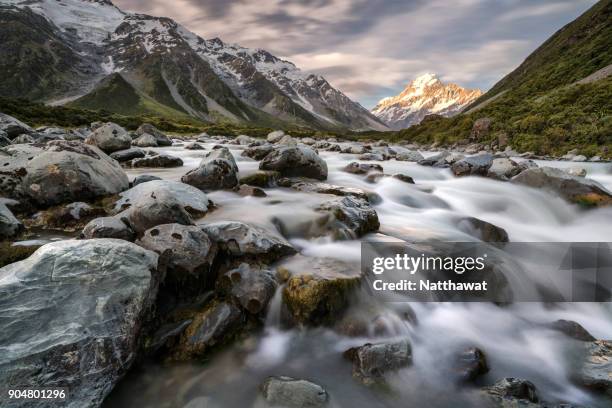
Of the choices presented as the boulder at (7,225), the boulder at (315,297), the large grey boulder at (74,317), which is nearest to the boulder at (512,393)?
the boulder at (315,297)

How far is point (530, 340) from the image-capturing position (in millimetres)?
5414

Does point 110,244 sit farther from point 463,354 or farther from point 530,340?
point 530,340

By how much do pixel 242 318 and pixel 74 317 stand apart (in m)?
2.17

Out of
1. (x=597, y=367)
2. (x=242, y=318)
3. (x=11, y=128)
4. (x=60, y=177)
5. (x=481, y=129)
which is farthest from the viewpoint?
(x=481, y=129)

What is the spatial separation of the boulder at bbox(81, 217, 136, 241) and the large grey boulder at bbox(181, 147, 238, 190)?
4.44 metres

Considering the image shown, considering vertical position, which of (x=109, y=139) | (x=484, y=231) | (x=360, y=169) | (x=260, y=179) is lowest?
(x=484, y=231)

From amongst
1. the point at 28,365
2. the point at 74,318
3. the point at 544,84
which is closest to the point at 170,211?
the point at 74,318

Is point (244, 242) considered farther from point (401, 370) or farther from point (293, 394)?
point (401, 370)

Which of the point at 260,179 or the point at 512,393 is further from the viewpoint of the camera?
the point at 260,179

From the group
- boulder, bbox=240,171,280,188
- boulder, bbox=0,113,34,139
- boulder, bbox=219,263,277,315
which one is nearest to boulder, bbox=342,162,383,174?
boulder, bbox=240,171,280,188

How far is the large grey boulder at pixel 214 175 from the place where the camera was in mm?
10812

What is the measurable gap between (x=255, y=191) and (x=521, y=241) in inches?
293

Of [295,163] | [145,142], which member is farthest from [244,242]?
[145,142]

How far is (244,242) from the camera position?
20.4ft
